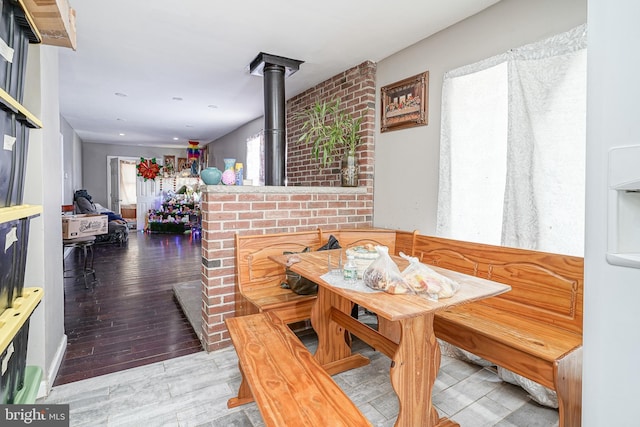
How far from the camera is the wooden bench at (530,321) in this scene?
1.54 meters

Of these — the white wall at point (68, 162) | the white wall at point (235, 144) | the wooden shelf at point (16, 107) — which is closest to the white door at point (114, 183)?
the white wall at point (68, 162)

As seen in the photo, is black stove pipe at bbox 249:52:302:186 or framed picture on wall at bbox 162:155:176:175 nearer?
black stove pipe at bbox 249:52:302:186

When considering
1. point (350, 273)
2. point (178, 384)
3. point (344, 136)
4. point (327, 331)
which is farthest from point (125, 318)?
point (344, 136)

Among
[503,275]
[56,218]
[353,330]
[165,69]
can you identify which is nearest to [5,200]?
[56,218]

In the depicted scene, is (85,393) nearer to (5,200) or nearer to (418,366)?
(5,200)

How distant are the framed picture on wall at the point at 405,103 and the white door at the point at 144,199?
8198 mm

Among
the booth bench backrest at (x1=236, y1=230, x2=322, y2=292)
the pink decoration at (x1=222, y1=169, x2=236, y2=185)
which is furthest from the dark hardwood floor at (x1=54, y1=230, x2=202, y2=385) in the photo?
the pink decoration at (x1=222, y1=169, x2=236, y2=185)

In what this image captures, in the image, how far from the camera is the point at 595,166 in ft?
→ 2.22

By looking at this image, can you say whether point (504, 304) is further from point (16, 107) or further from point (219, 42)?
point (219, 42)

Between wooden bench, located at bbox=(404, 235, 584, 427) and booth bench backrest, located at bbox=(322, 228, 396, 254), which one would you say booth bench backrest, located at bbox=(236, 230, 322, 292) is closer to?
booth bench backrest, located at bbox=(322, 228, 396, 254)

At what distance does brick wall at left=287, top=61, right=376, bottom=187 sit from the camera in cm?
342

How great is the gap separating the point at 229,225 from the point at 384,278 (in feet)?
5.01

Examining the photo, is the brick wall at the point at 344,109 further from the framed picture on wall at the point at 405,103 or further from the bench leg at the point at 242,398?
the bench leg at the point at 242,398

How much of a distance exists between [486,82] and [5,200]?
109 inches
